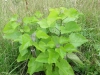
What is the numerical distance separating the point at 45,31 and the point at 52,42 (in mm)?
204

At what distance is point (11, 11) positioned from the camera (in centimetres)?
344

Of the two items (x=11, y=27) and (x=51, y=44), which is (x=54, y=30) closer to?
(x=51, y=44)

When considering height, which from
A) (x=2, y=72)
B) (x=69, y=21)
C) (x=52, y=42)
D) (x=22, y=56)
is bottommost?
(x=2, y=72)

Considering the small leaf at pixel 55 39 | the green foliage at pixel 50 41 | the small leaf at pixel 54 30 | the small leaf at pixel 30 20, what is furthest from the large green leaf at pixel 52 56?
the small leaf at pixel 30 20

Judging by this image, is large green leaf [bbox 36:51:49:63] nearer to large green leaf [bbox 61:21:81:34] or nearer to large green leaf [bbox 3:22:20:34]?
large green leaf [bbox 61:21:81:34]

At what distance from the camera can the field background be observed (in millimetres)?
2695

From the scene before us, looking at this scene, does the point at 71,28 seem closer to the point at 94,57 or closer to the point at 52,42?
the point at 52,42

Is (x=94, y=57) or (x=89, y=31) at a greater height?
(x=89, y=31)

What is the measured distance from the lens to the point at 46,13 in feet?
11.2

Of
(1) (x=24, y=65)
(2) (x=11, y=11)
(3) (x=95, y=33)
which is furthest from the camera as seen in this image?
(2) (x=11, y=11)

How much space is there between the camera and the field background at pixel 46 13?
270cm

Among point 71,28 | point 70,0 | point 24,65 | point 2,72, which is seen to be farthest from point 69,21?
point 70,0

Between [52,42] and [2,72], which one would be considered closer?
[52,42]

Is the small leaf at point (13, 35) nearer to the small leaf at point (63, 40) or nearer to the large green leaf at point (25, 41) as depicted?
the large green leaf at point (25, 41)
